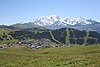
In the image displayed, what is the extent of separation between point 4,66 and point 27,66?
392cm

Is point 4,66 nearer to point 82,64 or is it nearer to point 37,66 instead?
point 37,66

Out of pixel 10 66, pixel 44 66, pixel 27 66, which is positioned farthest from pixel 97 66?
pixel 10 66

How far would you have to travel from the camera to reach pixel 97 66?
22875 mm

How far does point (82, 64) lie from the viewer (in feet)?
84.5

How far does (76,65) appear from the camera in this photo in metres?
25.3

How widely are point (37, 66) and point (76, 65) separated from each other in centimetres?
492

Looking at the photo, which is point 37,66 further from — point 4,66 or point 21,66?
point 4,66

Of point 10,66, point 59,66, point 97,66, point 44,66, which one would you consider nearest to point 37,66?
point 44,66

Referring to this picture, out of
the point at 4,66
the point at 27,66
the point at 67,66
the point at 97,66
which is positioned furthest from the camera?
the point at 4,66

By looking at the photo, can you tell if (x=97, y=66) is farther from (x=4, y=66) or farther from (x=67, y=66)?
(x=4, y=66)

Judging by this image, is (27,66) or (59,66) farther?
(27,66)

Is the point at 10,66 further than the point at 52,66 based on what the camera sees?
Yes

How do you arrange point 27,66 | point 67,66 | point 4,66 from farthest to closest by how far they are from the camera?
point 4,66 < point 27,66 < point 67,66

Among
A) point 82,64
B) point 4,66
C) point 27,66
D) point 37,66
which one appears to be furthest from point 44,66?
point 4,66
